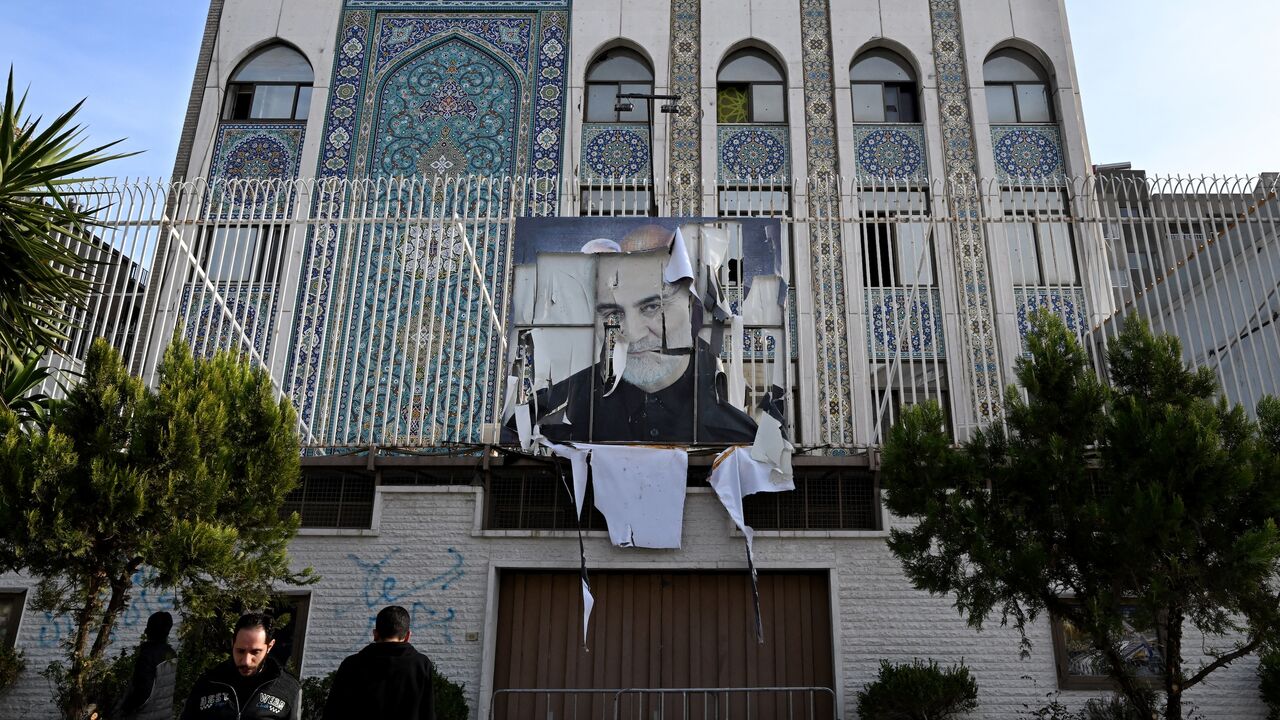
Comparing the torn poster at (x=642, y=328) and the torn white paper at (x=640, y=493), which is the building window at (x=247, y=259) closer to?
the torn poster at (x=642, y=328)

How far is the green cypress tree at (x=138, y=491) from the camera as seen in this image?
25.5 feet

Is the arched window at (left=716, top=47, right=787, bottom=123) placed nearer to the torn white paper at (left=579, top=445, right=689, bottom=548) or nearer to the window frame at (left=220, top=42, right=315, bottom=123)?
the window frame at (left=220, top=42, right=315, bottom=123)

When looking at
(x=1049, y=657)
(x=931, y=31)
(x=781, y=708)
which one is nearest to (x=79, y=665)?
(x=781, y=708)

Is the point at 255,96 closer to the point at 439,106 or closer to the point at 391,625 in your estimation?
the point at 439,106

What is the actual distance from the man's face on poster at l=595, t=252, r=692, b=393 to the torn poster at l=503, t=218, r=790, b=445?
0.04 ft

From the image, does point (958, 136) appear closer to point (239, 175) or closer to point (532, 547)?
point (532, 547)

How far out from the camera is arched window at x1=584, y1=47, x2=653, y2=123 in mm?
16016

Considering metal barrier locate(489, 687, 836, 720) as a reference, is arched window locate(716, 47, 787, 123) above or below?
above

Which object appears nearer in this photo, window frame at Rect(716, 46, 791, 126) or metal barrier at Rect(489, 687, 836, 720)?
metal barrier at Rect(489, 687, 836, 720)

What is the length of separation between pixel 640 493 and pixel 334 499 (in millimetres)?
3220

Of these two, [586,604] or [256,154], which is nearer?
[586,604]

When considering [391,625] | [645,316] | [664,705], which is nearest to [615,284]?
[645,316]

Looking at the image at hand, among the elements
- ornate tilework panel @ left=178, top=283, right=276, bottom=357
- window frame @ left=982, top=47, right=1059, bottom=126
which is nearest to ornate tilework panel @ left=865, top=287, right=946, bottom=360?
window frame @ left=982, top=47, right=1059, bottom=126

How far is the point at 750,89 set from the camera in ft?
53.5
